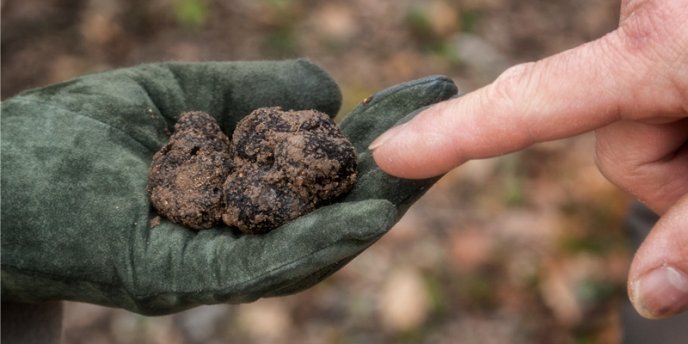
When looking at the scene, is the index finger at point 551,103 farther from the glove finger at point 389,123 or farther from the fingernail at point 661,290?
the fingernail at point 661,290

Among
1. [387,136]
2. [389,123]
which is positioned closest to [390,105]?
[389,123]

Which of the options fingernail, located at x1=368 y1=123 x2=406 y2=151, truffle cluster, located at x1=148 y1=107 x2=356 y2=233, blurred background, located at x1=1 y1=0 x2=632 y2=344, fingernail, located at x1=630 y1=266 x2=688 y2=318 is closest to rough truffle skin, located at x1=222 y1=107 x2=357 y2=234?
truffle cluster, located at x1=148 y1=107 x2=356 y2=233

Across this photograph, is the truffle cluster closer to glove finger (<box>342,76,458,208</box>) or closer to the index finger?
glove finger (<box>342,76,458,208</box>)

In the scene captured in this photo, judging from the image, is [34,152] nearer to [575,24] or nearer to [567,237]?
[567,237]

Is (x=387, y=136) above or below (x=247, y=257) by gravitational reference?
above

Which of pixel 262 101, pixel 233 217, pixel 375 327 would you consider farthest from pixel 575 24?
pixel 233 217

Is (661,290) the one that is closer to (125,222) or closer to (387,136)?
(387,136)
